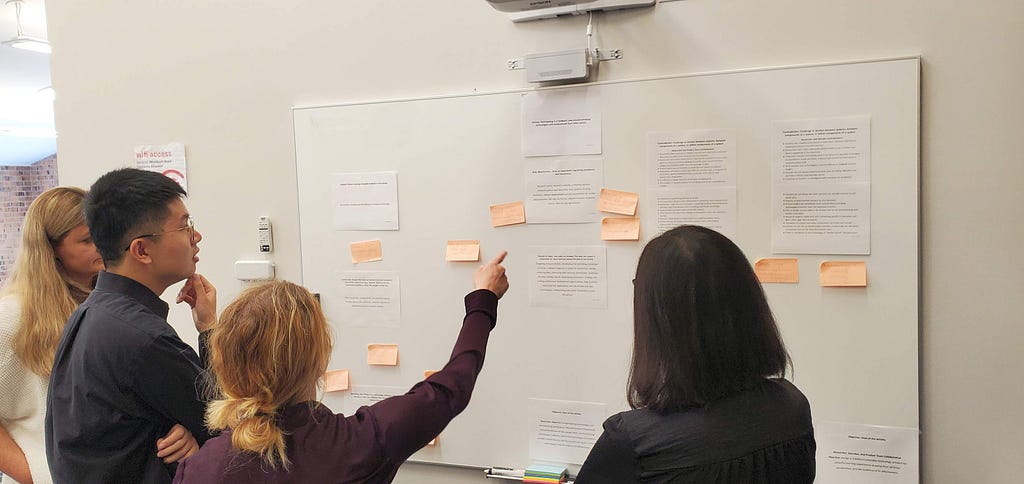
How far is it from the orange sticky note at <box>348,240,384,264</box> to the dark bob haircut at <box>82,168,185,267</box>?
2.95 feet

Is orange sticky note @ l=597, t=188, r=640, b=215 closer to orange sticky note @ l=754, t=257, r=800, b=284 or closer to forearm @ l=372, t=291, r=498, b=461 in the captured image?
orange sticky note @ l=754, t=257, r=800, b=284

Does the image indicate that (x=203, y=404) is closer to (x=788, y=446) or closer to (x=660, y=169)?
(x=788, y=446)

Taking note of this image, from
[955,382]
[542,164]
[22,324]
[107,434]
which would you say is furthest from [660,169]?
[22,324]

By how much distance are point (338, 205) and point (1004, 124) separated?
197cm

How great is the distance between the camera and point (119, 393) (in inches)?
58.2

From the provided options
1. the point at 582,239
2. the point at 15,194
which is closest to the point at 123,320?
the point at 582,239

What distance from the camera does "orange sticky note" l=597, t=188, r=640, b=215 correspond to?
2.14m

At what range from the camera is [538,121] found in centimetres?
223

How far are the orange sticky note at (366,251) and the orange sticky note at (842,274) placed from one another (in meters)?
1.38

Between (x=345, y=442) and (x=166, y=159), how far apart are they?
1.91 metres

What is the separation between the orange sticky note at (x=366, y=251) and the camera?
247 cm

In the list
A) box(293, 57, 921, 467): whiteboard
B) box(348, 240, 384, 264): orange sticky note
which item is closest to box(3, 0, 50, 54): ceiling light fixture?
box(293, 57, 921, 467): whiteboard

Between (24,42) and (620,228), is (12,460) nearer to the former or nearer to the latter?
(620,228)


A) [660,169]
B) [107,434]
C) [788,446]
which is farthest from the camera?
[660,169]
